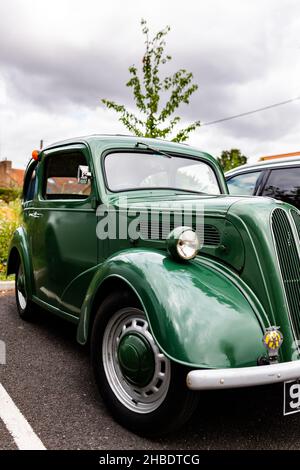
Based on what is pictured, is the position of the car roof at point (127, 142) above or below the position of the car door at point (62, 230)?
above

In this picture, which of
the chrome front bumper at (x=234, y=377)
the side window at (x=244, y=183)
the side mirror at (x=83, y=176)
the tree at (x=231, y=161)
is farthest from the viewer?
the tree at (x=231, y=161)

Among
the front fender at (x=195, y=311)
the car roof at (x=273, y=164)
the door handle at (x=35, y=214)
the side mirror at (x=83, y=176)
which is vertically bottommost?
the front fender at (x=195, y=311)

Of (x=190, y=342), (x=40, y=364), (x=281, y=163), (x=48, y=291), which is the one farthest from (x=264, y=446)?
(x=281, y=163)

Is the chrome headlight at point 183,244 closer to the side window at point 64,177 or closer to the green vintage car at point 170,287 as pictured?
the green vintage car at point 170,287

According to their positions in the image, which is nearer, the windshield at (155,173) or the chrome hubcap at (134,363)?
the chrome hubcap at (134,363)

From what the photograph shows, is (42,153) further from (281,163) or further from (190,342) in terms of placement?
(190,342)

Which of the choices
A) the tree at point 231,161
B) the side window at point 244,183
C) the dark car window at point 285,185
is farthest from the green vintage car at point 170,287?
the tree at point 231,161

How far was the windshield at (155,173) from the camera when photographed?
11.6ft

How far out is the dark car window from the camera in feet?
15.1

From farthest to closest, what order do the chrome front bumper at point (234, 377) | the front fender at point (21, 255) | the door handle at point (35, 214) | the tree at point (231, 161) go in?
1. the tree at point (231, 161)
2. the front fender at point (21, 255)
3. the door handle at point (35, 214)
4. the chrome front bumper at point (234, 377)

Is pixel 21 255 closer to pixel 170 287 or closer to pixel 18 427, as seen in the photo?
pixel 18 427

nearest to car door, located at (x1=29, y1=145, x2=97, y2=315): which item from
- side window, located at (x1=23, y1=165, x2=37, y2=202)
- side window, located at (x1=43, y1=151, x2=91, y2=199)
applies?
side window, located at (x1=43, y1=151, x2=91, y2=199)

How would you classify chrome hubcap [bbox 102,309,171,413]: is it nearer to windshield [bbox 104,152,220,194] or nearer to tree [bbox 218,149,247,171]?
windshield [bbox 104,152,220,194]

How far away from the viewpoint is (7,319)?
4969mm
